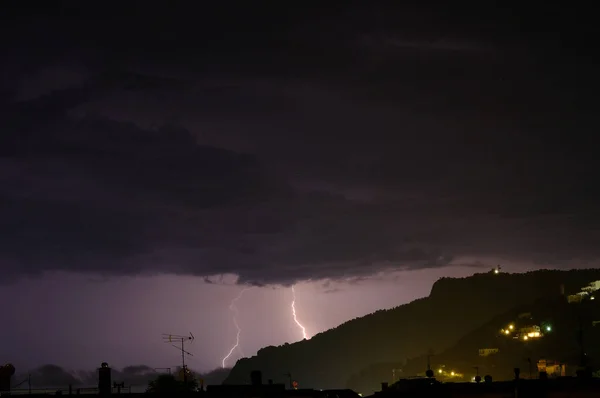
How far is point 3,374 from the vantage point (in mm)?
68750

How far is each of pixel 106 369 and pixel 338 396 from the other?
2402cm

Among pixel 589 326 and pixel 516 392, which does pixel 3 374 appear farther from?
pixel 589 326

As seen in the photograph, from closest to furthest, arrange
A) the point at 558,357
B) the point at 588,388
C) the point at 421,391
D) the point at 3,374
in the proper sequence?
the point at 588,388 < the point at 421,391 < the point at 3,374 < the point at 558,357

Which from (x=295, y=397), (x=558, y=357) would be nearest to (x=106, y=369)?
(x=295, y=397)

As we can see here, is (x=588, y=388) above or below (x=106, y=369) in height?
below

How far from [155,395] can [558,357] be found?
462 feet

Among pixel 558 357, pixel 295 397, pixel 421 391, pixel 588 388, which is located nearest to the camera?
pixel 588 388

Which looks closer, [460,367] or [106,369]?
[106,369]

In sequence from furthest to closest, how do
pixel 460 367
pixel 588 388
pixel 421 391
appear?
pixel 460 367
pixel 421 391
pixel 588 388

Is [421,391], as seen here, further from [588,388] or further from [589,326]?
[589,326]

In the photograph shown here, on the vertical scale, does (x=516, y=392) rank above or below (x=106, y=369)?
below

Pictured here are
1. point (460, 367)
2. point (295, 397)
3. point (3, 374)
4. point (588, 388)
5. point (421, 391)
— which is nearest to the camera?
point (588, 388)

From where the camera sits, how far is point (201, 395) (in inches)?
2313

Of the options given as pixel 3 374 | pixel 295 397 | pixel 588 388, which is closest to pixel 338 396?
pixel 295 397
